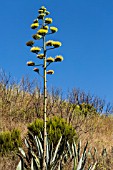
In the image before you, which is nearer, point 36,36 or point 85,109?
point 36,36

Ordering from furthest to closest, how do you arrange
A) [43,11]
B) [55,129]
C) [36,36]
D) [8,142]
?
1. [55,129]
2. [8,142]
3. [43,11]
4. [36,36]

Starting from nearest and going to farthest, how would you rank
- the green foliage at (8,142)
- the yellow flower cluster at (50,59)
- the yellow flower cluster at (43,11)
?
the yellow flower cluster at (50,59), the yellow flower cluster at (43,11), the green foliage at (8,142)

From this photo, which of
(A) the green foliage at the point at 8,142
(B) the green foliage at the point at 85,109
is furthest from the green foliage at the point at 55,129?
(B) the green foliage at the point at 85,109

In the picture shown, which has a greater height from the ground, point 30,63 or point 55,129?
point 55,129

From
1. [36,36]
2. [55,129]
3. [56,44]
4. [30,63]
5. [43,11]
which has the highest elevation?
[55,129]

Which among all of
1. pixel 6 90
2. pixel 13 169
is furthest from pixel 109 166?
pixel 6 90

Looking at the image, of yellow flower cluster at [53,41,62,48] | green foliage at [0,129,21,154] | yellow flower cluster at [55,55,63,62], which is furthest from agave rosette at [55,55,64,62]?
green foliage at [0,129,21,154]

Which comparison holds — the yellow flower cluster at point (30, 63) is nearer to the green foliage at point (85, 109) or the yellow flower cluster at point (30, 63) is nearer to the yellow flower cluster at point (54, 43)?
the yellow flower cluster at point (54, 43)

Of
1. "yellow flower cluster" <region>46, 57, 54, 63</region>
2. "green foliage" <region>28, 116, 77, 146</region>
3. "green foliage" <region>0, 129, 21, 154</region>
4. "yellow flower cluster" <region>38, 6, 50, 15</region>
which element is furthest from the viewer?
"green foliage" <region>28, 116, 77, 146</region>

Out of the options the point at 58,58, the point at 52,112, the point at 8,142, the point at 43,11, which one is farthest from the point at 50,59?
the point at 52,112

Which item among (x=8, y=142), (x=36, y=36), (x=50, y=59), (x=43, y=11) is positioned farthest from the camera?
(x=8, y=142)

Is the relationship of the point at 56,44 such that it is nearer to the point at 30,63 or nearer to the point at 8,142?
the point at 30,63

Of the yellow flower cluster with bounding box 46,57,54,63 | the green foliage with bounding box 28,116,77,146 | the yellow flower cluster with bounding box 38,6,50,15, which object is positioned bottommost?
the yellow flower cluster with bounding box 46,57,54,63

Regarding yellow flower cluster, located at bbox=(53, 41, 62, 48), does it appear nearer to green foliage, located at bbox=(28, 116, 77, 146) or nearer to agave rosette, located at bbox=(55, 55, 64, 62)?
agave rosette, located at bbox=(55, 55, 64, 62)
